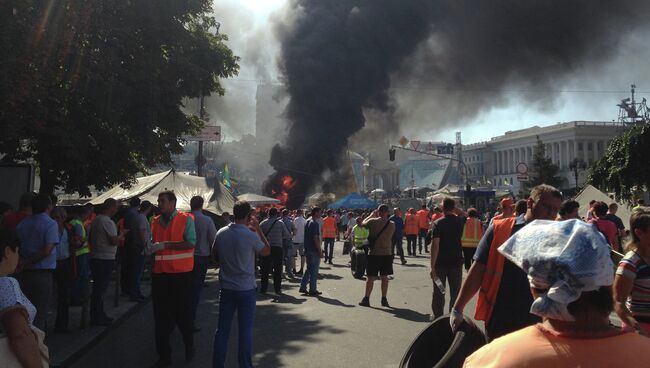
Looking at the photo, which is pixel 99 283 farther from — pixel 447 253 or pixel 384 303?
pixel 447 253

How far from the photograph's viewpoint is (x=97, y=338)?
6609 millimetres

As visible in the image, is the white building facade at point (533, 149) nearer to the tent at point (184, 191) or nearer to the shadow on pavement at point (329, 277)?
Answer: the tent at point (184, 191)

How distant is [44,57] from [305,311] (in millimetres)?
5806

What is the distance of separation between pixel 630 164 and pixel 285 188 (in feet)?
90.5

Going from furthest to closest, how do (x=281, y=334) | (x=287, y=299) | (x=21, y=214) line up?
(x=287, y=299) → (x=281, y=334) → (x=21, y=214)

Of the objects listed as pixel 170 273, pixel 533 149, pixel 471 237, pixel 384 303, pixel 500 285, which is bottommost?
pixel 384 303

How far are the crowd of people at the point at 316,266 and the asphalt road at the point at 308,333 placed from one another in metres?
0.39

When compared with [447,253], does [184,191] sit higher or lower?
higher

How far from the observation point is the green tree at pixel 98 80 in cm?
830

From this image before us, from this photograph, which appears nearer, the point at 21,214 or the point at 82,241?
the point at 21,214

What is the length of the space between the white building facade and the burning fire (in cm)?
3178

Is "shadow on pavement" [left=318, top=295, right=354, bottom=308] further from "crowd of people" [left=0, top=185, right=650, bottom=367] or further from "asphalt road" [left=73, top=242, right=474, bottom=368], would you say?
"crowd of people" [left=0, top=185, right=650, bottom=367]

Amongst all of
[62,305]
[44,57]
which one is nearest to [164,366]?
[62,305]

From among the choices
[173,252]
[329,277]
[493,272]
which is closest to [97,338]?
[173,252]
